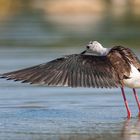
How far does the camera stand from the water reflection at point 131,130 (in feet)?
37.9

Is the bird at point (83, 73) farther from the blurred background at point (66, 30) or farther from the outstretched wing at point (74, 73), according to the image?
the blurred background at point (66, 30)

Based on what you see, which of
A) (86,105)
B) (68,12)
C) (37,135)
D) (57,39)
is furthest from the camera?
(68,12)

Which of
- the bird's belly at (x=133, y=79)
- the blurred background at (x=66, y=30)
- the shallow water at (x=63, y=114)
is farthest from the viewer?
the blurred background at (x=66, y=30)

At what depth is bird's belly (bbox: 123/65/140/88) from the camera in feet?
44.2

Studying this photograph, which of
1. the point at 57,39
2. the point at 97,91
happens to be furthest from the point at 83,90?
the point at 57,39

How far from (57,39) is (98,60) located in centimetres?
1836

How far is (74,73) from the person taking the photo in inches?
514

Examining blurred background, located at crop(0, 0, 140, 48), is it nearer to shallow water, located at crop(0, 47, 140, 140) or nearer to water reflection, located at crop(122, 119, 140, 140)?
shallow water, located at crop(0, 47, 140, 140)

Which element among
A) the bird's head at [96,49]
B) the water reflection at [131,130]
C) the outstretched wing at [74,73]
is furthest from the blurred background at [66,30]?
the water reflection at [131,130]

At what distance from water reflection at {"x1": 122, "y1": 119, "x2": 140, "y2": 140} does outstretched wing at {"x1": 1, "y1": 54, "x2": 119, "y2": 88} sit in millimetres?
648

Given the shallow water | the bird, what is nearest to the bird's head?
the shallow water

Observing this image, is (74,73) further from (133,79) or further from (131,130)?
(131,130)

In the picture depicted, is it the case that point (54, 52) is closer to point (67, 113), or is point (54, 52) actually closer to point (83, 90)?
point (83, 90)

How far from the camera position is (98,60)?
13219 mm
